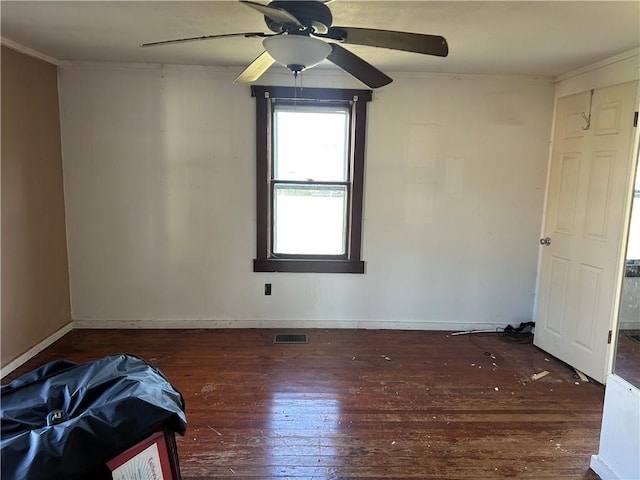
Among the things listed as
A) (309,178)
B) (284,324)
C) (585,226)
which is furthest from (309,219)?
(585,226)

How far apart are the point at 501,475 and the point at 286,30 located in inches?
88.9

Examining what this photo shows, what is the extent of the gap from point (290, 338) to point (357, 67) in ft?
7.87

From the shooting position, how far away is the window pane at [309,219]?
12.2ft

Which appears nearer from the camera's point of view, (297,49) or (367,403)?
(297,49)

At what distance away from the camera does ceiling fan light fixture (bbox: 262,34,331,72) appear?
1601 mm

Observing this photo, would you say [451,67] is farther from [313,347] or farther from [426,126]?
[313,347]

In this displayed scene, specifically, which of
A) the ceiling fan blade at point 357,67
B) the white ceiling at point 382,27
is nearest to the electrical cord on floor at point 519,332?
the white ceiling at point 382,27

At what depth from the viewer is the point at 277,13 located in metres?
1.42

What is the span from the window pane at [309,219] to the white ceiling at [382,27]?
1152 mm

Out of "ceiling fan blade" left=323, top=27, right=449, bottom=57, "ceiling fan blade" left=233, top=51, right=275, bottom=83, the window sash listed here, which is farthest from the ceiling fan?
the window sash

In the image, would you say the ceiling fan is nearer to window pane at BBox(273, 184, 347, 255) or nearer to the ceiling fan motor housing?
the ceiling fan motor housing

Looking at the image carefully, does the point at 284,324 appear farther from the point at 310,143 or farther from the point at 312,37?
the point at 312,37

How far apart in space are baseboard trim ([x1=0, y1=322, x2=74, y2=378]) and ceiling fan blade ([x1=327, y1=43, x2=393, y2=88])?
3.00m

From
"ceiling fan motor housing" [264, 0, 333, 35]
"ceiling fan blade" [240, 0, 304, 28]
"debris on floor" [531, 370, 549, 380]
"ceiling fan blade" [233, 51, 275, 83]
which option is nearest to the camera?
"ceiling fan blade" [240, 0, 304, 28]
